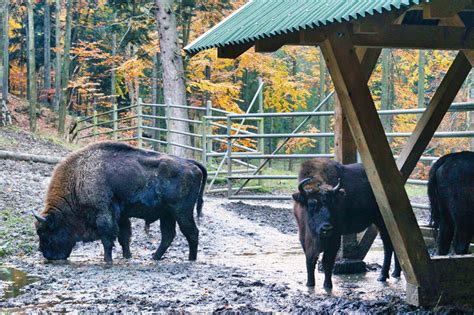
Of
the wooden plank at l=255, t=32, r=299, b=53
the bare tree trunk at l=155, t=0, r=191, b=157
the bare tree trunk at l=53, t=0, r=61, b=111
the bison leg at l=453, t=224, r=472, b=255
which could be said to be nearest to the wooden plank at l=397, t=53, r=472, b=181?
the bison leg at l=453, t=224, r=472, b=255

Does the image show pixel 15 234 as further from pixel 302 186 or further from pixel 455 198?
pixel 455 198

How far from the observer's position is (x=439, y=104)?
7398 millimetres

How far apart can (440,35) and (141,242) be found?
19.6ft

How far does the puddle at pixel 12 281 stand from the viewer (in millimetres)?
7325

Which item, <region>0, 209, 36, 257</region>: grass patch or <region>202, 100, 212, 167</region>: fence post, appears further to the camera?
<region>202, 100, 212, 167</region>: fence post

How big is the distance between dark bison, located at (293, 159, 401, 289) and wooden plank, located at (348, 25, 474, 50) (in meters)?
1.60

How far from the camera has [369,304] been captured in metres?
6.63

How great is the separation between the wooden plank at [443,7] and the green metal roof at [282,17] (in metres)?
0.34

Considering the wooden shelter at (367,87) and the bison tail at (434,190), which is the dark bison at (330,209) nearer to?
the bison tail at (434,190)

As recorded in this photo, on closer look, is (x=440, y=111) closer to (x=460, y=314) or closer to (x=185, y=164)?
(x=460, y=314)

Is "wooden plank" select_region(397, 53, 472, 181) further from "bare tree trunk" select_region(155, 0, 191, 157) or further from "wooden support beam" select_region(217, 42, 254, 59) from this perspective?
"bare tree trunk" select_region(155, 0, 191, 157)

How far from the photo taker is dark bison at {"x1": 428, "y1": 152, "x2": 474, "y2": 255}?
24.7 feet

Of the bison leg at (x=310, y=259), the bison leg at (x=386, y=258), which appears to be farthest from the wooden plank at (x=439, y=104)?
the bison leg at (x=310, y=259)

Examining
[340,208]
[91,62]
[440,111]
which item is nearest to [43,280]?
[340,208]
